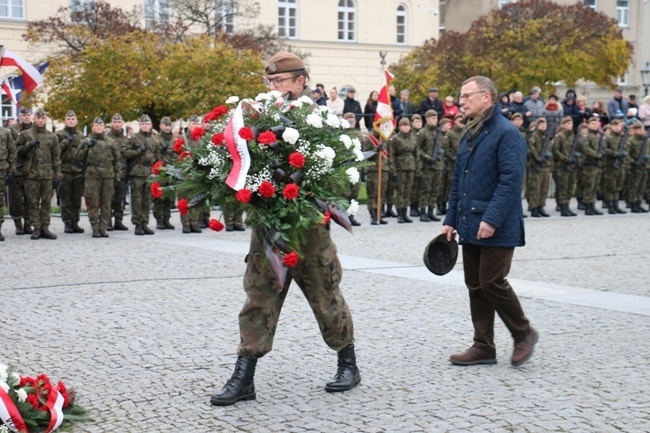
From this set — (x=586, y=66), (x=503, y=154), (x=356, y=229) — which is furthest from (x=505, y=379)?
(x=586, y=66)

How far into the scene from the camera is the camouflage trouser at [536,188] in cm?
2255

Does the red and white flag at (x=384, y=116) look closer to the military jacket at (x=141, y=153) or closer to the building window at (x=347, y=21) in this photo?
the military jacket at (x=141, y=153)

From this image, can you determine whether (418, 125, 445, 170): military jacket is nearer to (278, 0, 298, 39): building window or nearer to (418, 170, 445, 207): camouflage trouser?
(418, 170, 445, 207): camouflage trouser

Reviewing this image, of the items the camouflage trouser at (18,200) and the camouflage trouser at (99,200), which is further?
the camouflage trouser at (18,200)

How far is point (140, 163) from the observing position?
18.5 metres

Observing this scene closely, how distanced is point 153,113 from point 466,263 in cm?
2677

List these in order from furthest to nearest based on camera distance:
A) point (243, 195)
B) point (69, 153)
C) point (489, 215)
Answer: point (69, 153)
point (489, 215)
point (243, 195)

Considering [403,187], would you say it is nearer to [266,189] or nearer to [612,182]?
[612,182]

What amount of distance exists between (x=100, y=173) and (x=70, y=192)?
27.7 inches

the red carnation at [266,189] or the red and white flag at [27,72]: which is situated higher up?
the red and white flag at [27,72]

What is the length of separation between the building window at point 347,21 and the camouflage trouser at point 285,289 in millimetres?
46351

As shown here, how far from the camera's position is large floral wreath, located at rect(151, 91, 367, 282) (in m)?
6.05

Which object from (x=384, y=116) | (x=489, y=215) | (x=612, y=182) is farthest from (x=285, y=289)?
(x=612, y=182)

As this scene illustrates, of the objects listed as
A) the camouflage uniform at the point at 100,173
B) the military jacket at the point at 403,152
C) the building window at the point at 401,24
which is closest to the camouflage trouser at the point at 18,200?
the camouflage uniform at the point at 100,173
